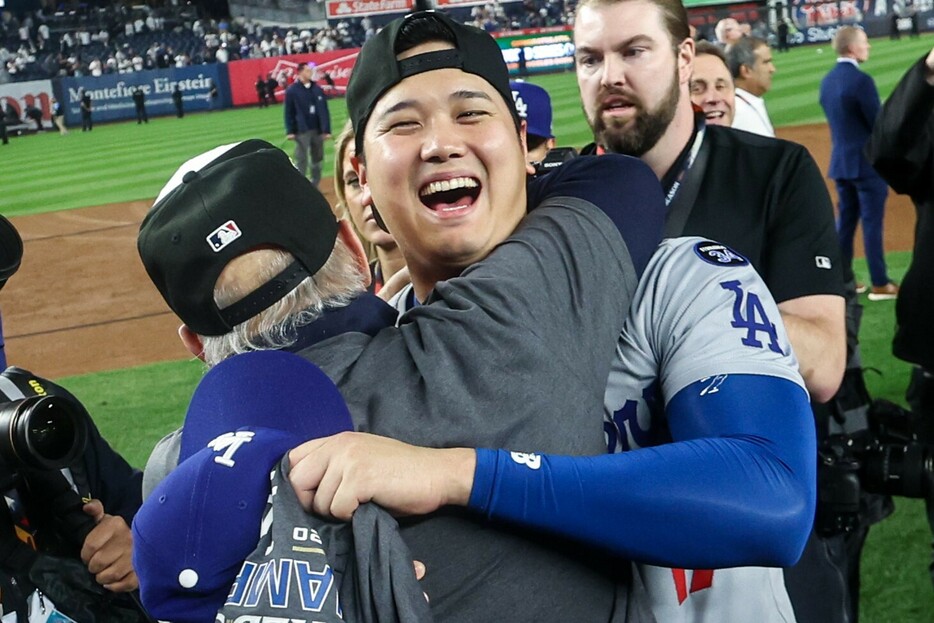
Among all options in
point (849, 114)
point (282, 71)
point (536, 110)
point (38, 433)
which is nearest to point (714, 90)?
point (536, 110)

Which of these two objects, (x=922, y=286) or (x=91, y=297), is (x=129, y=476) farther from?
(x=91, y=297)

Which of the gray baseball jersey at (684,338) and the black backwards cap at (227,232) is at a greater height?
the black backwards cap at (227,232)

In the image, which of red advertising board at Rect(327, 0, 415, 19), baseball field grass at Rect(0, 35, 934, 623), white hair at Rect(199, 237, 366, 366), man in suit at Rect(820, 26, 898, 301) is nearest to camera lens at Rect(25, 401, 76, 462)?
white hair at Rect(199, 237, 366, 366)

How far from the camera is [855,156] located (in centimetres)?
670

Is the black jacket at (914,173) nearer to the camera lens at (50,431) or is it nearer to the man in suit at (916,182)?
the man in suit at (916,182)

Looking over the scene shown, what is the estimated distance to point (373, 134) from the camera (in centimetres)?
136

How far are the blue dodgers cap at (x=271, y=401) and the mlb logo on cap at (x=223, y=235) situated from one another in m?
0.13

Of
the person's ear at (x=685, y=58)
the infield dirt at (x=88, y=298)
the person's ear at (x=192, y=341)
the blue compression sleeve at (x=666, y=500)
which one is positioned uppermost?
the person's ear at (x=685, y=58)

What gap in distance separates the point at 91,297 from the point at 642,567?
8978 mm

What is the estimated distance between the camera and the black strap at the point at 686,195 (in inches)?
81.0

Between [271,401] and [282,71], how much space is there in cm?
1873

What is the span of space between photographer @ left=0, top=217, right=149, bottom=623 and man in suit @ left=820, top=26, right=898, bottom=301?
571 cm

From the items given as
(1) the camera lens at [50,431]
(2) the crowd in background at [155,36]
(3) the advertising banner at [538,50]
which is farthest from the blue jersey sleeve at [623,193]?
(3) the advertising banner at [538,50]

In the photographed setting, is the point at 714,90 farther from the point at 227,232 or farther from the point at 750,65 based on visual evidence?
the point at 227,232
